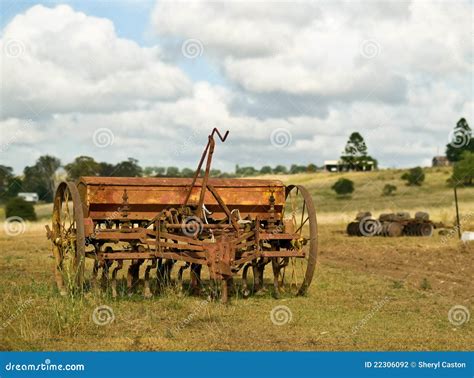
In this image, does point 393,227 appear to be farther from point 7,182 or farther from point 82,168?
point 7,182

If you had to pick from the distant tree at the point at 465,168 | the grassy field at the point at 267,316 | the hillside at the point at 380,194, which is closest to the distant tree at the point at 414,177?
the hillside at the point at 380,194

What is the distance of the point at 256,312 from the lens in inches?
420

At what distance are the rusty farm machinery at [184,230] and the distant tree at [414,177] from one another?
192ft

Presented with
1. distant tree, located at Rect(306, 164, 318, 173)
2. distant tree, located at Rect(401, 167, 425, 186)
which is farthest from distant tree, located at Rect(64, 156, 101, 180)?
distant tree, located at Rect(306, 164, 318, 173)

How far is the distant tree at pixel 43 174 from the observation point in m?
73.3

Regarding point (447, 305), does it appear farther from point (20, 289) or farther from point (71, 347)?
point (20, 289)

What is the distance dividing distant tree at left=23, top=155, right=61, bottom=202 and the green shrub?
18.5 m

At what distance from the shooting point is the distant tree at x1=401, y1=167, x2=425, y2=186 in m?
69.8

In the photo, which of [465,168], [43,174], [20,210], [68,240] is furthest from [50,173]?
[68,240]

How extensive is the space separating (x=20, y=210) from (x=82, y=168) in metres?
9.99

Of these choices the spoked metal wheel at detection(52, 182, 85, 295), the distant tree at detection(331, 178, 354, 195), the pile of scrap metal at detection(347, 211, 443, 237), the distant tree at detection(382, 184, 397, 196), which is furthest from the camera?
the distant tree at detection(331, 178, 354, 195)

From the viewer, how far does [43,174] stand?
75625mm

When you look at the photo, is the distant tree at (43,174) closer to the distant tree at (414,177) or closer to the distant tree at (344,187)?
the distant tree at (344,187)

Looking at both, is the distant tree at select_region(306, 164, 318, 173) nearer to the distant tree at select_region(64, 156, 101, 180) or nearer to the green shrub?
the distant tree at select_region(64, 156, 101, 180)
